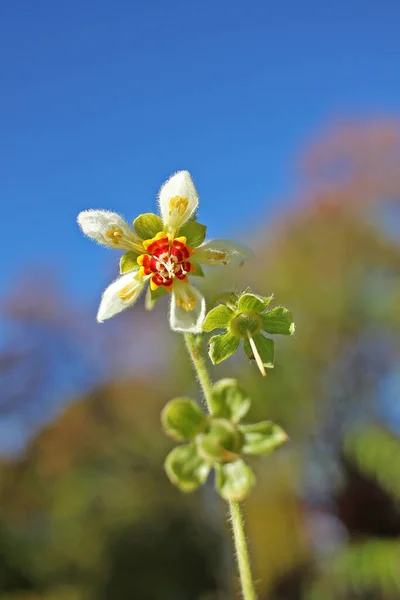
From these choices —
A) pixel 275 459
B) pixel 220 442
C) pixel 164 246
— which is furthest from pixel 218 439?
pixel 275 459

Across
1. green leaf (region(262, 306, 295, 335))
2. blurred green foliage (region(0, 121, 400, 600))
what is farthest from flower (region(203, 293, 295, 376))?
blurred green foliage (region(0, 121, 400, 600))

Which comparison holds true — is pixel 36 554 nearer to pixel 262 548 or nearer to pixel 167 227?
pixel 262 548

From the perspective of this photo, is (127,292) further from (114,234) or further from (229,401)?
(229,401)

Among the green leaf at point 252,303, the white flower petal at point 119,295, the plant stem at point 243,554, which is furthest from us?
the white flower petal at point 119,295

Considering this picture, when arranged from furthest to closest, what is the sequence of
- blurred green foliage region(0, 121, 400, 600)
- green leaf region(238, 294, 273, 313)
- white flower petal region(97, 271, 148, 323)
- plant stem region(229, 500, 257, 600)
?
1. blurred green foliage region(0, 121, 400, 600)
2. white flower petal region(97, 271, 148, 323)
3. green leaf region(238, 294, 273, 313)
4. plant stem region(229, 500, 257, 600)

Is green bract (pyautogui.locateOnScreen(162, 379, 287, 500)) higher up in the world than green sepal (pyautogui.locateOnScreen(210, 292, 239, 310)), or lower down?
lower down

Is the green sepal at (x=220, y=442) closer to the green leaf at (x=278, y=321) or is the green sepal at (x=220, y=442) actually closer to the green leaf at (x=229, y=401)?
the green leaf at (x=229, y=401)

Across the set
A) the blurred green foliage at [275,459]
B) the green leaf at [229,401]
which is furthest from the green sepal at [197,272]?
the blurred green foliage at [275,459]

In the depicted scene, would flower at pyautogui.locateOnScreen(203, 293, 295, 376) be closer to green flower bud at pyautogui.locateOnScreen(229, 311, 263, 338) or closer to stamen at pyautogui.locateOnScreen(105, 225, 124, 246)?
green flower bud at pyautogui.locateOnScreen(229, 311, 263, 338)
